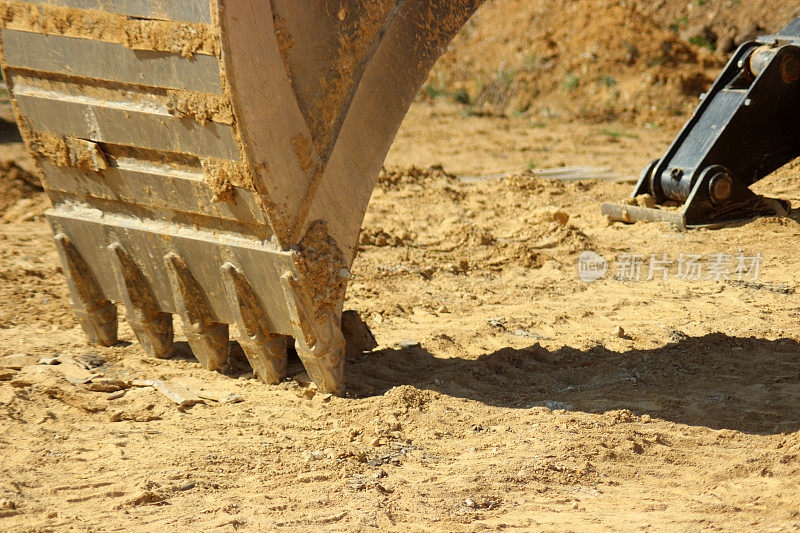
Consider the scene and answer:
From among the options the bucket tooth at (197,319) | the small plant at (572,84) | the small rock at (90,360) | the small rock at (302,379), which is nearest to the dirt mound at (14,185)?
the small rock at (90,360)

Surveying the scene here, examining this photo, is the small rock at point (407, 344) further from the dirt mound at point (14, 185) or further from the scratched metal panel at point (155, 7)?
the dirt mound at point (14, 185)

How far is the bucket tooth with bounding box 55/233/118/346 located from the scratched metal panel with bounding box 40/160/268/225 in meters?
0.33

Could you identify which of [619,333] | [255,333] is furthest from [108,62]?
[619,333]

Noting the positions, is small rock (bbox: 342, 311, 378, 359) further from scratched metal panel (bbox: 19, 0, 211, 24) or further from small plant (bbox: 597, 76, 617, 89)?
small plant (bbox: 597, 76, 617, 89)

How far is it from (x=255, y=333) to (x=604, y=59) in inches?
415

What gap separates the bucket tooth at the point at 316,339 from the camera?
3377 mm

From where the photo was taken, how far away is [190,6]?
9.74ft

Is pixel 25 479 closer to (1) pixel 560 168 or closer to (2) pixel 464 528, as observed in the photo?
(2) pixel 464 528

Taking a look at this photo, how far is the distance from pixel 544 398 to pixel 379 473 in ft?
3.53

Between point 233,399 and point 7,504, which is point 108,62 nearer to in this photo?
point 233,399

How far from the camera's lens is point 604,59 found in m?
12.5

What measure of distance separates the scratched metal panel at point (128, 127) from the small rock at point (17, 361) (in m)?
1.28

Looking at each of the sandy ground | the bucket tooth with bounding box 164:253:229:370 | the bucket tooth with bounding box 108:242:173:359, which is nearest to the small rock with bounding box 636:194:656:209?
the sandy ground

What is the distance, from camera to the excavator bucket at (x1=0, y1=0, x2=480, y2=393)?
10.2 ft
